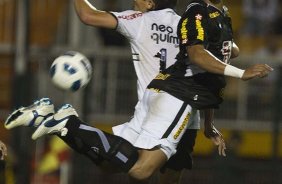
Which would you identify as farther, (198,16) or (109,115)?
(109,115)

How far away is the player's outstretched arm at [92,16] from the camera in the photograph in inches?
340

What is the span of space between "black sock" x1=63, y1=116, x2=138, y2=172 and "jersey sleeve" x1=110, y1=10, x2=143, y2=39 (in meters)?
0.88

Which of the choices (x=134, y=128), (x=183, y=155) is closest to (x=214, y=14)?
(x=134, y=128)

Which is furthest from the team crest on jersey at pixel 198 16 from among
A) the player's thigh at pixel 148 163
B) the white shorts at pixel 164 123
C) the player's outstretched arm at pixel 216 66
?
the player's thigh at pixel 148 163

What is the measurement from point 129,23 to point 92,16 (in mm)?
354

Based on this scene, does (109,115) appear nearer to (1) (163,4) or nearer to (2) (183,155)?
(2) (183,155)

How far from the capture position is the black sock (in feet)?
27.8

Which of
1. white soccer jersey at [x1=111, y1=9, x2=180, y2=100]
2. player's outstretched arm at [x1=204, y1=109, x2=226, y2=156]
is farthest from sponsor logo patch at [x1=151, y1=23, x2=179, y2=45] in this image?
player's outstretched arm at [x1=204, y1=109, x2=226, y2=156]

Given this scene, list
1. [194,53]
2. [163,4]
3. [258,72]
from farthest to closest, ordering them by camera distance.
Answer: [163,4]
[194,53]
[258,72]

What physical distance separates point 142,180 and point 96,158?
0.44 metres

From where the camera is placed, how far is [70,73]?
27.9ft

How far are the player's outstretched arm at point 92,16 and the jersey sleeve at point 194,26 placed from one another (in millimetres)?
716

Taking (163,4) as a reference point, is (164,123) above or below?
below

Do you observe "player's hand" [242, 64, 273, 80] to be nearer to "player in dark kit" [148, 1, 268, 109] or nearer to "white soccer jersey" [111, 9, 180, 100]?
"player in dark kit" [148, 1, 268, 109]
